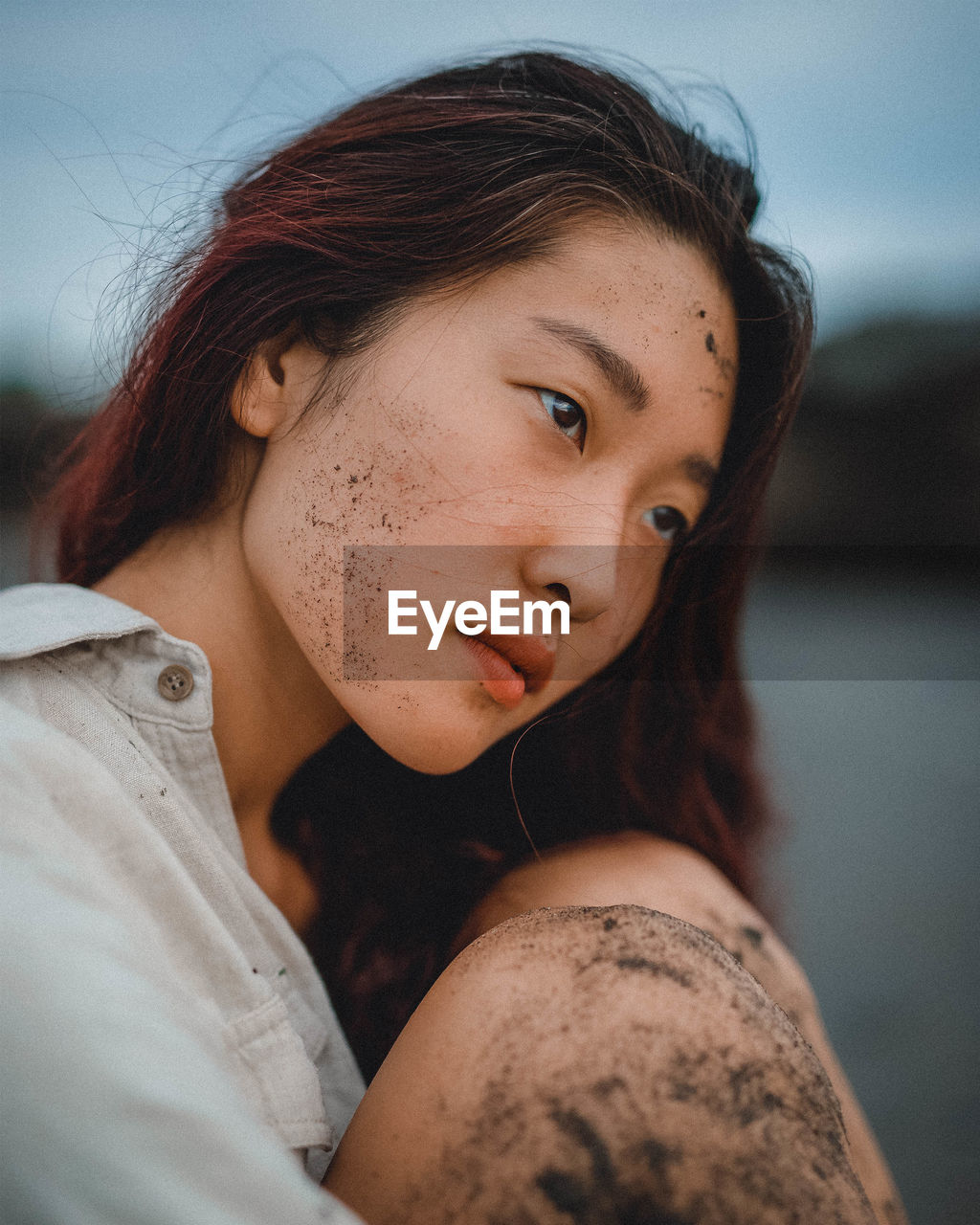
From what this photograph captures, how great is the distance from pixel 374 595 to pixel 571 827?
359 mm

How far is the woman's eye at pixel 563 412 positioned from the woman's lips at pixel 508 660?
0.18 metres

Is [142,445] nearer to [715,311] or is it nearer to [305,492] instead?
[305,492]

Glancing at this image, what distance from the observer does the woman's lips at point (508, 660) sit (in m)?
0.67

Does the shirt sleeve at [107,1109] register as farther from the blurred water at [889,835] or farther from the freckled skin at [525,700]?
the blurred water at [889,835]

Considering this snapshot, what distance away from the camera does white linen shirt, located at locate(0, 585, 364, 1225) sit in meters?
0.31

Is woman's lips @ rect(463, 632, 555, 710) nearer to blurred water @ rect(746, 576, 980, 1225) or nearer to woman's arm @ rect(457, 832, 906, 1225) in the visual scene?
woman's arm @ rect(457, 832, 906, 1225)

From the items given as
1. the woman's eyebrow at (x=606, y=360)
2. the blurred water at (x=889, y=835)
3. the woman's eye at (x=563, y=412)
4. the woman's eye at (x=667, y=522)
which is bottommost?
the blurred water at (x=889, y=835)

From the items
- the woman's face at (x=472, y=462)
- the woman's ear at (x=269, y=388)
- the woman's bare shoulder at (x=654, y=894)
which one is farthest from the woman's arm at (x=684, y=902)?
the woman's ear at (x=269, y=388)

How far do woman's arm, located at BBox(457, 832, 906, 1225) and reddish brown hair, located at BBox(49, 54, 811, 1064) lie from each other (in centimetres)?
6

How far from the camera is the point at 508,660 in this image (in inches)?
27.1

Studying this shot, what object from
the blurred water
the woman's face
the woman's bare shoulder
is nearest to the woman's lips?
the woman's face

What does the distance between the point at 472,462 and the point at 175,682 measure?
0.29 meters

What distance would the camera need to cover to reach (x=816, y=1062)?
0.46 m

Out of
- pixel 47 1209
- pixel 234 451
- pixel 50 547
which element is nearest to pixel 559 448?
pixel 234 451
